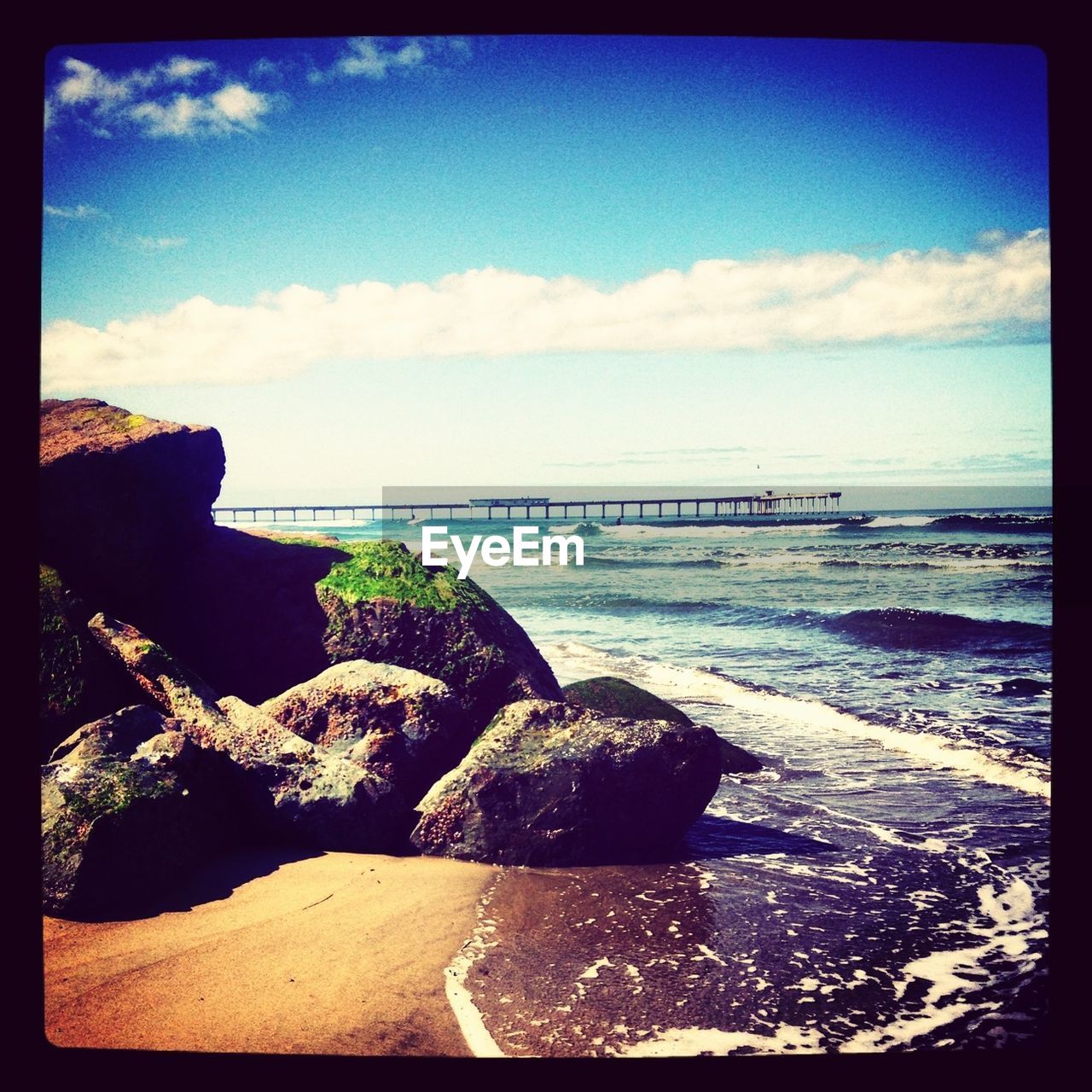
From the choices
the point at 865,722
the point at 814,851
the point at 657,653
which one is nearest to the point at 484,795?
the point at 814,851

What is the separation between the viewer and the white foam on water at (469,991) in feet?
9.55

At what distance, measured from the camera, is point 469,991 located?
10.6 ft

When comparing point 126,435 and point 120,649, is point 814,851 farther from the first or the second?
point 126,435

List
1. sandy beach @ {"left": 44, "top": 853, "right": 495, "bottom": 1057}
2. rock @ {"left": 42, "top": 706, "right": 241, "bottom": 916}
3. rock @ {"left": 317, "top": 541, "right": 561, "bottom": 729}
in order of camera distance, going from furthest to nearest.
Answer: rock @ {"left": 317, "top": 541, "right": 561, "bottom": 729}
rock @ {"left": 42, "top": 706, "right": 241, "bottom": 916}
sandy beach @ {"left": 44, "top": 853, "right": 495, "bottom": 1057}

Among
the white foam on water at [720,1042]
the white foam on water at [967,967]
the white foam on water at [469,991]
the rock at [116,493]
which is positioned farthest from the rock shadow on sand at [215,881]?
the white foam on water at [967,967]

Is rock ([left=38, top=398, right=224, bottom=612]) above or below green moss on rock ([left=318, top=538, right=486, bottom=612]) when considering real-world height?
above

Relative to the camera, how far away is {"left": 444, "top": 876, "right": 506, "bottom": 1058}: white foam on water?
291cm

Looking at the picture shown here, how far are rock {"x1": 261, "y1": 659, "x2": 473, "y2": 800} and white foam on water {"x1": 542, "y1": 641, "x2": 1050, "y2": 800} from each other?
411 cm

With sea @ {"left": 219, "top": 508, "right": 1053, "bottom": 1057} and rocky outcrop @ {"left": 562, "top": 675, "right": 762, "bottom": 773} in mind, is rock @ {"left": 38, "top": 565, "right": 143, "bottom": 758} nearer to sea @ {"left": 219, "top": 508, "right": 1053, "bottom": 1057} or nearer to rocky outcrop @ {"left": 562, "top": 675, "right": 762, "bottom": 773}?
sea @ {"left": 219, "top": 508, "right": 1053, "bottom": 1057}

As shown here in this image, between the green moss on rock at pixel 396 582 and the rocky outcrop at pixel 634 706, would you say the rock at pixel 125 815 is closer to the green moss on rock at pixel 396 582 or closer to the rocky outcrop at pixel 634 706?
the green moss on rock at pixel 396 582

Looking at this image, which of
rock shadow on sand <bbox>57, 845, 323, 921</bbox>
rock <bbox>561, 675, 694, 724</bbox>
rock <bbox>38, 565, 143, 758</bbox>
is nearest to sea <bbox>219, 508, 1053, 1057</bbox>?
rock <bbox>561, 675, 694, 724</bbox>

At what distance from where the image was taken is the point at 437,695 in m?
4.95

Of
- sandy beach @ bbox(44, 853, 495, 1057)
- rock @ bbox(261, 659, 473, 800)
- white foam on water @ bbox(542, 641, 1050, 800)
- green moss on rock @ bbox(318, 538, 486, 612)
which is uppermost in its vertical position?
green moss on rock @ bbox(318, 538, 486, 612)
